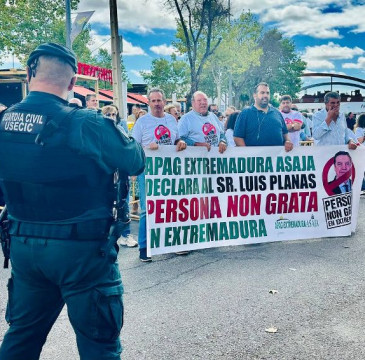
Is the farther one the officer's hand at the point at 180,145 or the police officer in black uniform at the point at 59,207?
the officer's hand at the point at 180,145

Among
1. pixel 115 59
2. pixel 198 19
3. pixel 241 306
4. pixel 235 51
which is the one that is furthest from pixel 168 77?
pixel 241 306

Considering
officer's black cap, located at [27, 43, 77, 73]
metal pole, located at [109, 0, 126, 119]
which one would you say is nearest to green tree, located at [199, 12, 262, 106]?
metal pole, located at [109, 0, 126, 119]

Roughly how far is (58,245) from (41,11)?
31055mm

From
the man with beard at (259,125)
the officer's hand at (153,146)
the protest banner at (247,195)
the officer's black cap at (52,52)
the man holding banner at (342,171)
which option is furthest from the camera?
the man holding banner at (342,171)

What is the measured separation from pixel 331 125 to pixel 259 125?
4.64ft

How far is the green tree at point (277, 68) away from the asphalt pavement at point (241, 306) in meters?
49.8

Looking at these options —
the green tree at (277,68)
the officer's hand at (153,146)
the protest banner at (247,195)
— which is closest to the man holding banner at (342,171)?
the protest banner at (247,195)

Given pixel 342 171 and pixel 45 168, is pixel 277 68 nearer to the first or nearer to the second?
pixel 342 171

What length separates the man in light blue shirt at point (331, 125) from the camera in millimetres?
6852

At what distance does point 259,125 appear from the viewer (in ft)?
20.5

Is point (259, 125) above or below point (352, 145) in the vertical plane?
above

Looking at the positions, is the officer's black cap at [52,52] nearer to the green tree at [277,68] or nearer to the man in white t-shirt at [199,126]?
the man in white t-shirt at [199,126]

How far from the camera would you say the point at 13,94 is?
658 inches

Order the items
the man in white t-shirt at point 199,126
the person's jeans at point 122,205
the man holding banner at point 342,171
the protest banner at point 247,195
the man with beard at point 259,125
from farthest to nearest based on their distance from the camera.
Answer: the man holding banner at point 342,171, the man with beard at point 259,125, the man in white t-shirt at point 199,126, the protest banner at point 247,195, the person's jeans at point 122,205
